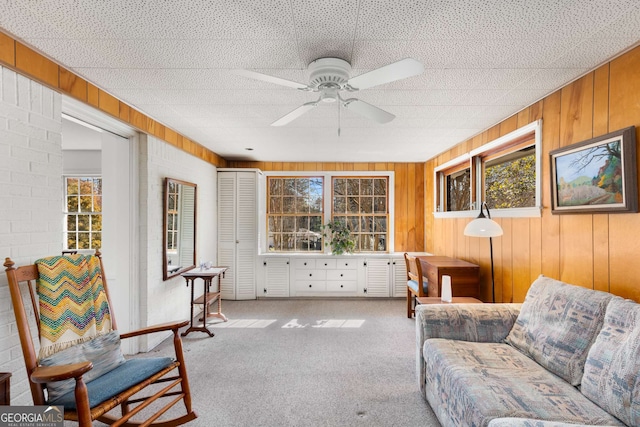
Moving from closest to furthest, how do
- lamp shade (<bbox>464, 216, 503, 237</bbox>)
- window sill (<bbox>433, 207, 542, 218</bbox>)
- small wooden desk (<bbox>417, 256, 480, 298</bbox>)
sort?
window sill (<bbox>433, 207, 542, 218</bbox>)
lamp shade (<bbox>464, 216, 503, 237</bbox>)
small wooden desk (<bbox>417, 256, 480, 298</bbox>)

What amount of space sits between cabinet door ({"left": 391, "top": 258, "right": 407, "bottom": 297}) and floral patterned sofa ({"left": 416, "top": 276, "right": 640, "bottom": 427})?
107 inches

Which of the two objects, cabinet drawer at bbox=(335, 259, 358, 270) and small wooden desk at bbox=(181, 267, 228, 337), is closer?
small wooden desk at bbox=(181, 267, 228, 337)

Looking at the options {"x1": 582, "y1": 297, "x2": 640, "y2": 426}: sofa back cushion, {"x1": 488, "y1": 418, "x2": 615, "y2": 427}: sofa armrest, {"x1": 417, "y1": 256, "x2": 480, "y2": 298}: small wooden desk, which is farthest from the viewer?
{"x1": 417, "y1": 256, "x2": 480, "y2": 298}: small wooden desk

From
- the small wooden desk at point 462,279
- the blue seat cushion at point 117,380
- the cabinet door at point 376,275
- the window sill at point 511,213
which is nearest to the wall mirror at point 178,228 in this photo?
the blue seat cushion at point 117,380

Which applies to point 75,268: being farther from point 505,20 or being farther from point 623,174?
point 623,174

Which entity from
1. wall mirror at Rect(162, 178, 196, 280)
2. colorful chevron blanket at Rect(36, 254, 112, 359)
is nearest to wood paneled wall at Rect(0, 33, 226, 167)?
wall mirror at Rect(162, 178, 196, 280)

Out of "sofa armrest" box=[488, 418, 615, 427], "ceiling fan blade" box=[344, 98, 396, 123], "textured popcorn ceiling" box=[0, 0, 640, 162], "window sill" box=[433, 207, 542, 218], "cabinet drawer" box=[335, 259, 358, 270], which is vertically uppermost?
"textured popcorn ceiling" box=[0, 0, 640, 162]

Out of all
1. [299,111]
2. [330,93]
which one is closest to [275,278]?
[299,111]

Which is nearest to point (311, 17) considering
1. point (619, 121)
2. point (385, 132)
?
point (619, 121)

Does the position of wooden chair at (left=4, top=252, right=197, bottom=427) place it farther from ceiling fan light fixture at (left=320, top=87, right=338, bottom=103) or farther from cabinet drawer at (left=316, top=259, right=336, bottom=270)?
cabinet drawer at (left=316, top=259, right=336, bottom=270)

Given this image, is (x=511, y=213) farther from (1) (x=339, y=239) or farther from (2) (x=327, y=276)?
(2) (x=327, y=276)

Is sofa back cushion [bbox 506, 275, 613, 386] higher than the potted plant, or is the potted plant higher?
the potted plant

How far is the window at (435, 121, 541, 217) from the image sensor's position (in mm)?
2761

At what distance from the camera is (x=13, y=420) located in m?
1.51
